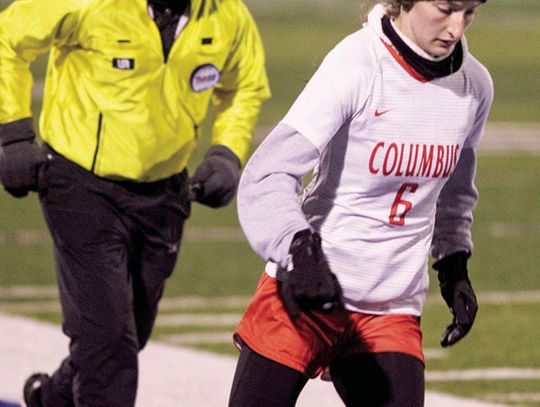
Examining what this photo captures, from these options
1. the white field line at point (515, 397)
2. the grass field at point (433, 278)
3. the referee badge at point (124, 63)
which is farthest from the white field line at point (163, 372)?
the referee badge at point (124, 63)

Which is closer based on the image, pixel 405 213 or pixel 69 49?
pixel 405 213

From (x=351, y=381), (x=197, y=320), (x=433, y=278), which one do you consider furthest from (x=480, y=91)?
(x=433, y=278)

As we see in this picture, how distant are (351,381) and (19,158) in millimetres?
1818

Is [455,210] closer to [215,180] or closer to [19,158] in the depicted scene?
[215,180]

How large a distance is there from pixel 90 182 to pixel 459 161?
→ 60.7 inches

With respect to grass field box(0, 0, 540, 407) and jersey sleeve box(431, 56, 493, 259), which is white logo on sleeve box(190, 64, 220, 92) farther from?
jersey sleeve box(431, 56, 493, 259)

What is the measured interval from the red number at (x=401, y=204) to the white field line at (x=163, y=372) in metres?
2.75

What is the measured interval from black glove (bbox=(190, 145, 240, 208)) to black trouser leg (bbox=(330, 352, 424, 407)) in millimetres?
1584

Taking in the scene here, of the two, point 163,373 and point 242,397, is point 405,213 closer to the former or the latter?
point 242,397

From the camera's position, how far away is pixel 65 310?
6215 millimetres

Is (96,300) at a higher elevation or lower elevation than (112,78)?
lower

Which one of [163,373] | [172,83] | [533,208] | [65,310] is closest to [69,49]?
[172,83]

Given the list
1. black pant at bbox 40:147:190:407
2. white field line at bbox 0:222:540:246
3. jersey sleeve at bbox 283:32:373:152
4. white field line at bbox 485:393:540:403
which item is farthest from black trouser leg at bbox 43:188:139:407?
white field line at bbox 0:222:540:246

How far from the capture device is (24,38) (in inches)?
243
